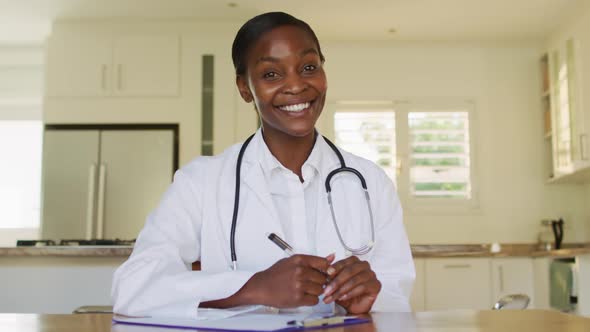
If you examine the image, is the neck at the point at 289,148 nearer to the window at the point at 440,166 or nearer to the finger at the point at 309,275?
the finger at the point at 309,275

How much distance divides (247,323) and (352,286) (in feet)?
0.71

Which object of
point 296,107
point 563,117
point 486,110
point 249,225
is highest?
point 486,110

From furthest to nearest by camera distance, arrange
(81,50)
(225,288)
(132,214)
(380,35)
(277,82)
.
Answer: (380,35), (81,50), (132,214), (277,82), (225,288)

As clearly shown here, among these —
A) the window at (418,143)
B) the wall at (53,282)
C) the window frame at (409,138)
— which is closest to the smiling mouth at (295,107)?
the wall at (53,282)

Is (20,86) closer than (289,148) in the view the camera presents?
No

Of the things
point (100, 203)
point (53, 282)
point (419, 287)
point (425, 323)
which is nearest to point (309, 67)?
point (425, 323)

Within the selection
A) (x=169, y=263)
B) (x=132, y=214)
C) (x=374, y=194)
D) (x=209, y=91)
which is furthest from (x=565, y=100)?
(x=169, y=263)

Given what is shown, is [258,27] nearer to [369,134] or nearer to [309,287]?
[309,287]

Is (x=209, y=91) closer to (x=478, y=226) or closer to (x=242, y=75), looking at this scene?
(x=478, y=226)

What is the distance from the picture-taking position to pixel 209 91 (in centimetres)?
470

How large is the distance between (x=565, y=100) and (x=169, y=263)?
13.5ft

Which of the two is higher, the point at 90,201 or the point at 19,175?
the point at 19,175

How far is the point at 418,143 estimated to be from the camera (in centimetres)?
520

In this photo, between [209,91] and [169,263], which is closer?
[169,263]
